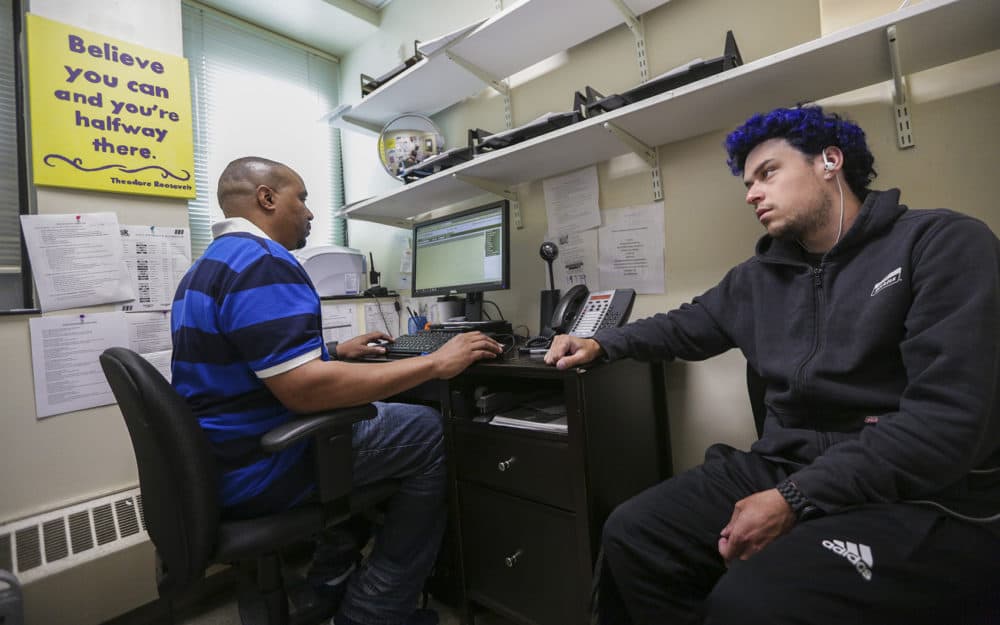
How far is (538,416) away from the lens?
120cm

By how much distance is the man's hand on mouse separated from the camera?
59.5 inches

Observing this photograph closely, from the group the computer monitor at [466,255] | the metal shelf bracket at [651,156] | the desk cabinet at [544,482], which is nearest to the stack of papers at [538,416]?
the desk cabinet at [544,482]

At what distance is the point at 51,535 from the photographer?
1.40 meters

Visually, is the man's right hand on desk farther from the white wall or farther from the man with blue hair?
the white wall

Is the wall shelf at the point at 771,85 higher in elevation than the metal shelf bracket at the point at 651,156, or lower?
higher

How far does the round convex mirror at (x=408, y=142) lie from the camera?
198 cm

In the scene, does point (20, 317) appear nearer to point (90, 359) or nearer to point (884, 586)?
point (90, 359)

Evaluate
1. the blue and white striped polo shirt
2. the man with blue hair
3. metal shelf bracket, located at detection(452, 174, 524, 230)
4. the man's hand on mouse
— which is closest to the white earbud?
the man with blue hair

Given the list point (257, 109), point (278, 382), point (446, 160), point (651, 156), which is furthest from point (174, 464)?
point (257, 109)

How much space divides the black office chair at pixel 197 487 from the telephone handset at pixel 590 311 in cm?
64

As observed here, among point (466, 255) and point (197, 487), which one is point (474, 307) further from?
point (197, 487)

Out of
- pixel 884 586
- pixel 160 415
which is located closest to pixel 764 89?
pixel 884 586

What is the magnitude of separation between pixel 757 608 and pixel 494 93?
1929 mm

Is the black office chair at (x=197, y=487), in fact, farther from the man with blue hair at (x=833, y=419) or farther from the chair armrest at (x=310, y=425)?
the man with blue hair at (x=833, y=419)
